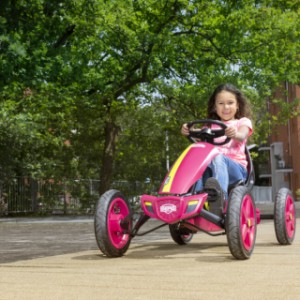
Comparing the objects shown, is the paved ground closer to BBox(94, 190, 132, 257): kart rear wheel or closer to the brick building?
BBox(94, 190, 132, 257): kart rear wheel

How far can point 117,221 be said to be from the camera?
19.5 feet

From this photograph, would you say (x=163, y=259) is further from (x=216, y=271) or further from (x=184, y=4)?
(x=184, y=4)

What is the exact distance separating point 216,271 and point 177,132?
913 inches

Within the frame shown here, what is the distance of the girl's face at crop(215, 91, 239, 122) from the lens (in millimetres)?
6723

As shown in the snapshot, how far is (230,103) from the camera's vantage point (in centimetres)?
674

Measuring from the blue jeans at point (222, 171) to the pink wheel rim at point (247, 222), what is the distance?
272 mm

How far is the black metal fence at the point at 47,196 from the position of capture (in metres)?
25.9

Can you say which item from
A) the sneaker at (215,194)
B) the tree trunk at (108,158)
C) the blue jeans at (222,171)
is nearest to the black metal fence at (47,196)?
the tree trunk at (108,158)

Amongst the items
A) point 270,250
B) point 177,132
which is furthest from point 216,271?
point 177,132

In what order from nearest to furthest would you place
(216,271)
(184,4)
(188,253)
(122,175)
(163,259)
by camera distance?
(216,271), (163,259), (188,253), (184,4), (122,175)

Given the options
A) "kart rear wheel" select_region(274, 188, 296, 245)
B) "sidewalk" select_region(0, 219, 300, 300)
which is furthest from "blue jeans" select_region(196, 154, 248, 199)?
"kart rear wheel" select_region(274, 188, 296, 245)

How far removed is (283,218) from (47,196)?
858 inches

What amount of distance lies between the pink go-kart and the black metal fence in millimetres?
19990

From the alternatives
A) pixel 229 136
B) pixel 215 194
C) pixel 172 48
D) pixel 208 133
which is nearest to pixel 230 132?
pixel 229 136
